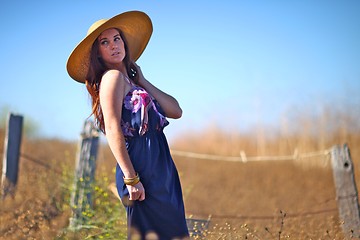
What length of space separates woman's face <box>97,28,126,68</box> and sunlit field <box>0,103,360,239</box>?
4.00ft

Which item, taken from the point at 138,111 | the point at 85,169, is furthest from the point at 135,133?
the point at 85,169

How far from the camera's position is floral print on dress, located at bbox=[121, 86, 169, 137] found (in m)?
2.54

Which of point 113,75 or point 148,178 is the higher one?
point 113,75

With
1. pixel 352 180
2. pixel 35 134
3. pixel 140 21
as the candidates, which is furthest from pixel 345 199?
pixel 35 134

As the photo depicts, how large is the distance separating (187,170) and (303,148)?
2.15 metres

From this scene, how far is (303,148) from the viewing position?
9633mm

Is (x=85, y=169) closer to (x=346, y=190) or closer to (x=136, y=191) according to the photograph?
(x=346, y=190)

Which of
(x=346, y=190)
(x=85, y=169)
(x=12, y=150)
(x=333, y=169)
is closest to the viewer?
(x=346, y=190)

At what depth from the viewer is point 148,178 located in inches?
100.0

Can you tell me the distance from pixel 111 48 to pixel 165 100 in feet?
1.18

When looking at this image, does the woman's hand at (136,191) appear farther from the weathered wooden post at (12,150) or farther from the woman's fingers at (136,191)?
the weathered wooden post at (12,150)

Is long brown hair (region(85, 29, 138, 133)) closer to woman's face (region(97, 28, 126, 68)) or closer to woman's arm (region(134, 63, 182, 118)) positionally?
woman's face (region(97, 28, 126, 68))

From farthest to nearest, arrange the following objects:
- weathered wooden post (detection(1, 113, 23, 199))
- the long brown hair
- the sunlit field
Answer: weathered wooden post (detection(1, 113, 23, 199))
the sunlit field
the long brown hair

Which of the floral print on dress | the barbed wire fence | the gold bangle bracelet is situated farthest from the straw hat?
the barbed wire fence
